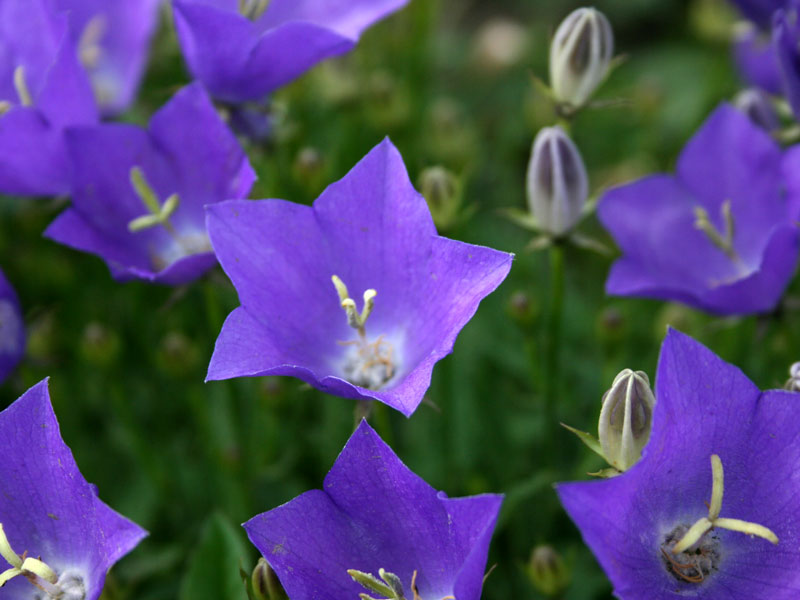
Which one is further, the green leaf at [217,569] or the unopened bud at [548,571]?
the unopened bud at [548,571]

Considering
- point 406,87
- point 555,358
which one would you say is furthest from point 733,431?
point 406,87

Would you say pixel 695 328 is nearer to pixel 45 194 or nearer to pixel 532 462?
pixel 532 462

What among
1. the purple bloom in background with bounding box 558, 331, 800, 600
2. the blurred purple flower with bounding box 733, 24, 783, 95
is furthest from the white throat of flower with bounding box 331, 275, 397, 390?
the blurred purple flower with bounding box 733, 24, 783, 95

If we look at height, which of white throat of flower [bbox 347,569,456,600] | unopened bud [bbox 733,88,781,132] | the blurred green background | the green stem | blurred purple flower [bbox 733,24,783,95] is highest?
→ unopened bud [bbox 733,88,781,132]

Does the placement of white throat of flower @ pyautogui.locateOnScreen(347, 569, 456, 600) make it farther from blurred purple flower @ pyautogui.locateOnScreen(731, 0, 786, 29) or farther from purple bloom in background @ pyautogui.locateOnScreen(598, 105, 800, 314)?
blurred purple flower @ pyautogui.locateOnScreen(731, 0, 786, 29)

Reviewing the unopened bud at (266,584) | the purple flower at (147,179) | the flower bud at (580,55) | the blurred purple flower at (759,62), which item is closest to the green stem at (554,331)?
the flower bud at (580,55)

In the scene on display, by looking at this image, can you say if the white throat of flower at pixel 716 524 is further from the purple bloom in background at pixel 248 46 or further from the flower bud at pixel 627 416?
the purple bloom in background at pixel 248 46
